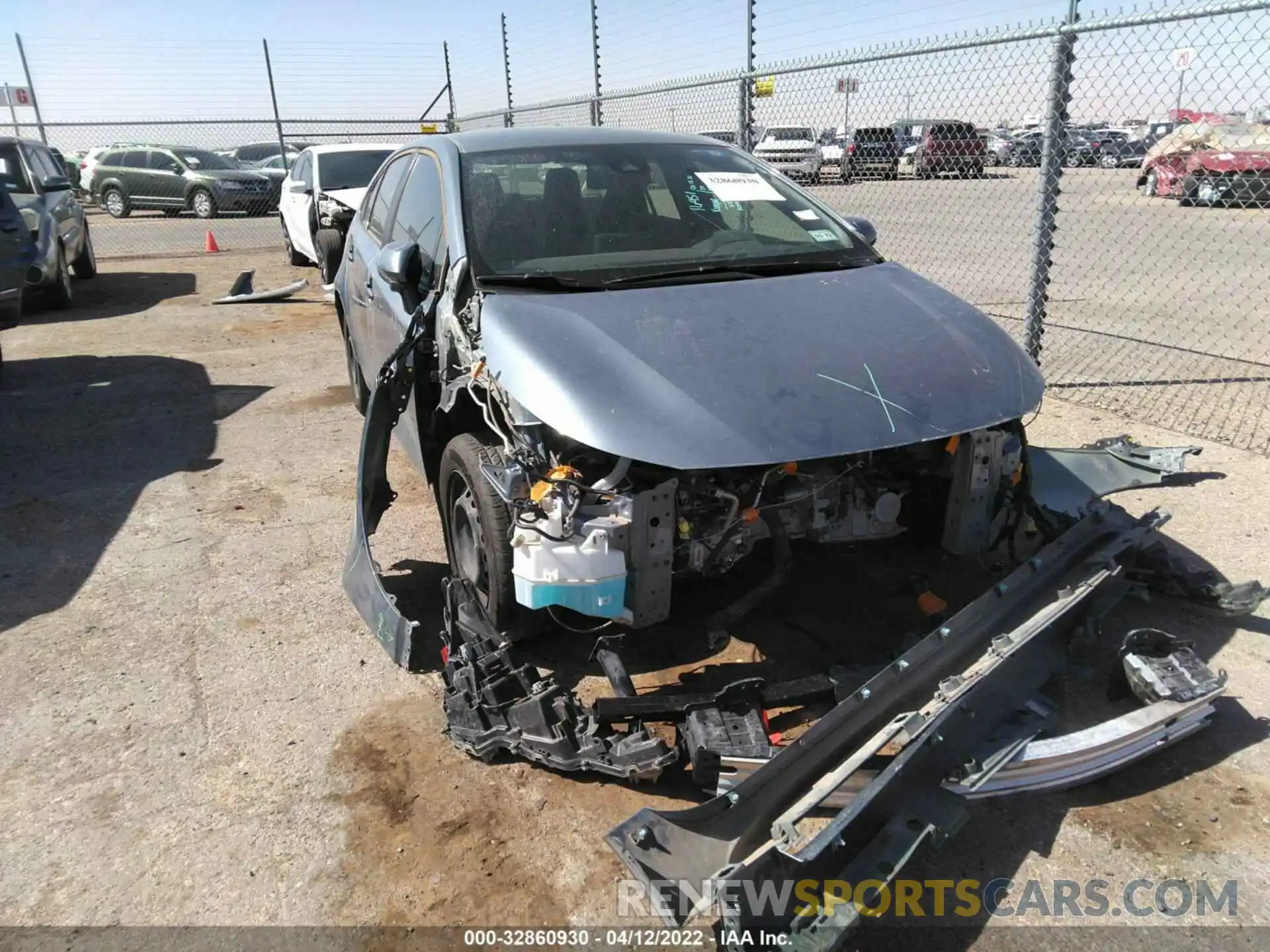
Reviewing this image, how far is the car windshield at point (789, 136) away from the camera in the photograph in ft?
32.3

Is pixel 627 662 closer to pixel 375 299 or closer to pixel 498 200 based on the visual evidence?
pixel 498 200

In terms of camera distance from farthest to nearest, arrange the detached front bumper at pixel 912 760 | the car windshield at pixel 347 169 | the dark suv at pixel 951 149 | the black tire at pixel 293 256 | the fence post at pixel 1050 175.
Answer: the black tire at pixel 293 256, the car windshield at pixel 347 169, the dark suv at pixel 951 149, the fence post at pixel 1050 175, the detached front bumper at pixel 912 760

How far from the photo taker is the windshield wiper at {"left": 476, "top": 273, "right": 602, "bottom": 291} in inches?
131

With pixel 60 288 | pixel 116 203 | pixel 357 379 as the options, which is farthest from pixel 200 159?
pixel 357 379

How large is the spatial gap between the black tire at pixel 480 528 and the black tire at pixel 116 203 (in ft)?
70.9

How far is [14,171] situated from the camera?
948cm

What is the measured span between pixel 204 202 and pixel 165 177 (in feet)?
4.06

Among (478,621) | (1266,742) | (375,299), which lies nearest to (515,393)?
(478,621)

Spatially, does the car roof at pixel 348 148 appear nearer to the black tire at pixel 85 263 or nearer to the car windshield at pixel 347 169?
the car windshield at pixel 347 169

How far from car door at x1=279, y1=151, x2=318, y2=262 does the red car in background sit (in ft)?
31.8

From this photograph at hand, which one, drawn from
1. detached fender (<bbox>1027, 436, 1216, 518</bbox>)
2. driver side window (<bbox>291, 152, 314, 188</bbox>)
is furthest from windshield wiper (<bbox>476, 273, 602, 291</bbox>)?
driver side window (<bbox>291, 152, 314, 188</bbox>)

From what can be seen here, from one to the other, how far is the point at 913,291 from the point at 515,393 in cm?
166

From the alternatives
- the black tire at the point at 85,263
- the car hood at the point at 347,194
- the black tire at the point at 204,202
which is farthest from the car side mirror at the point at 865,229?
the black tire at the point at 204,202

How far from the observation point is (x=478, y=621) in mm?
3039
